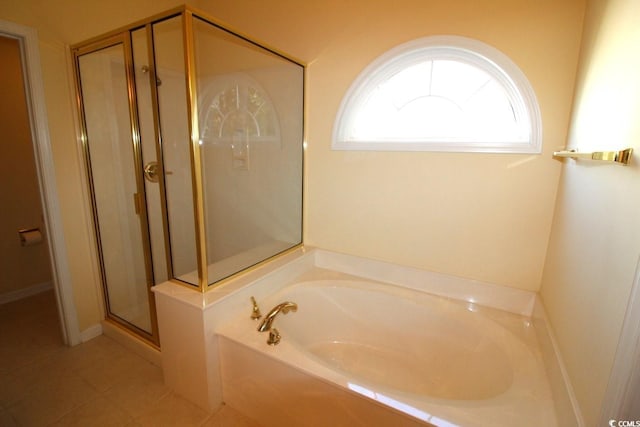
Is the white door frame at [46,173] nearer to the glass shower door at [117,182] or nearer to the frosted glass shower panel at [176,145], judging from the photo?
the glass shower door at [117,182]

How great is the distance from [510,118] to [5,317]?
4047mm

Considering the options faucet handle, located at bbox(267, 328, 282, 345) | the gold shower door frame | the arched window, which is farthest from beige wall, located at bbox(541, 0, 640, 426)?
the gold shower door frame

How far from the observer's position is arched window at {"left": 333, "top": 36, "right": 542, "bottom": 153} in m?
1.60

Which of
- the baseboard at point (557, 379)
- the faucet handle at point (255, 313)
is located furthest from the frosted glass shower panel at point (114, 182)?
the baseboard at point (557, 379)

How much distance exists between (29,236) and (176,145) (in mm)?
2247

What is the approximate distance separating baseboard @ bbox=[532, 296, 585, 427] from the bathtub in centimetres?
4

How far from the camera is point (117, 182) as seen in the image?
2074mm

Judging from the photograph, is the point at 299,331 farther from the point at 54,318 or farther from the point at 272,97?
the point at 54,318

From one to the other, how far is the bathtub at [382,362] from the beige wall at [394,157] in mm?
312

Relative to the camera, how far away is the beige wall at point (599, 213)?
790 mm

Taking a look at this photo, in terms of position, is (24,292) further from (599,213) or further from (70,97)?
(599,213)

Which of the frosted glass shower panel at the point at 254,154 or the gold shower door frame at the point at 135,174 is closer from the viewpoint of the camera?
the gold shower door frame at the point at 135,174

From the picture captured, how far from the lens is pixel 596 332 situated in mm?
880

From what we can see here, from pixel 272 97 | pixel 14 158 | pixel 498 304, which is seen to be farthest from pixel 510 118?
pixel 14 158
